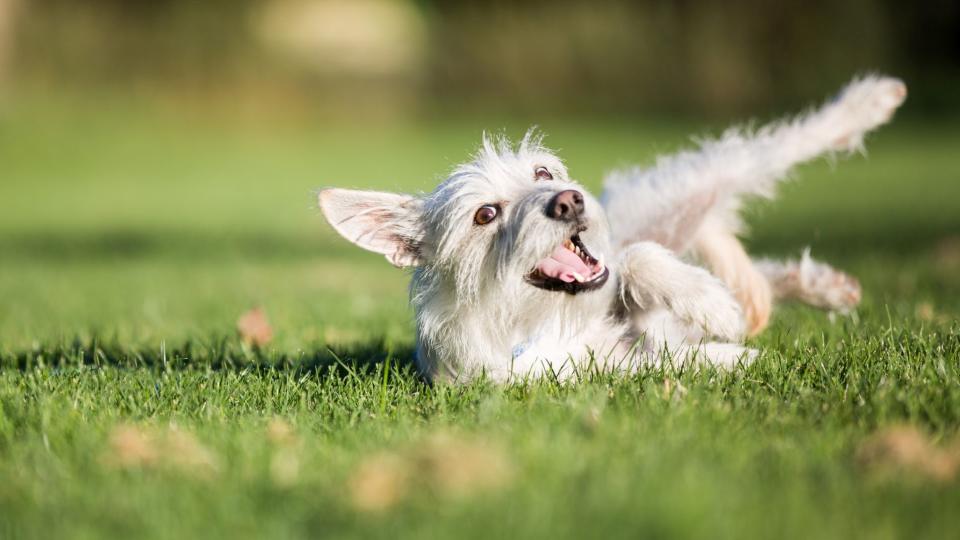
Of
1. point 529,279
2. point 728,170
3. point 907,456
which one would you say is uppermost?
point 728,170

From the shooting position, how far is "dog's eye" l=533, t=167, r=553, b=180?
179 inches

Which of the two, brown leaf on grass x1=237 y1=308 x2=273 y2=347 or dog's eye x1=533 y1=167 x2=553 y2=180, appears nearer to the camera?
dog's eye x1=533 y1=167 x2=553 y2=180

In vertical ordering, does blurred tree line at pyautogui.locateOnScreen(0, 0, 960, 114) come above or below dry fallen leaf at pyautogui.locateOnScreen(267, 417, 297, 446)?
above

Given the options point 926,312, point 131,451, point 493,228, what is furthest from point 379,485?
point 926,312

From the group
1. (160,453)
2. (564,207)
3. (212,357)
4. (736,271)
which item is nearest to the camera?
(160,453)

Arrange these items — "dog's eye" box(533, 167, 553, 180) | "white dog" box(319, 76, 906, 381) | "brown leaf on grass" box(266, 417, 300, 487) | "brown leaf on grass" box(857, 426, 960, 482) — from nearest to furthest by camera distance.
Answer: "brown leaf on grass" box(857, 426, 960, 482) < "brown leaf on grass" box(266, 417, 300, 487) < "white dog" box(319, 76, 906, 381) < "dog's eye" box(533, 167, 553, 180)

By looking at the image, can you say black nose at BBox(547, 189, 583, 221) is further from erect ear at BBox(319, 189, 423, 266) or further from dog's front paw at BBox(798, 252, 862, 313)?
dog's front paw at BBox(798, 252, 862, 313)

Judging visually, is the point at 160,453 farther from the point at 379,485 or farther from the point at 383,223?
the point at 383,223

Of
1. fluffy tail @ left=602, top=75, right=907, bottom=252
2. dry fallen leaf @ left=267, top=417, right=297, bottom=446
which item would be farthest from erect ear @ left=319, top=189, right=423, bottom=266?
fluffy tail @ left=602, top=75, right=907, bottom=252

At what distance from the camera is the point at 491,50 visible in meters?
34.9

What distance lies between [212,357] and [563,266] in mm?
1789

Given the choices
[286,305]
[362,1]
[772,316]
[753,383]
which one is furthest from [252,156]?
[753,383]

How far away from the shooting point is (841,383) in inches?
149

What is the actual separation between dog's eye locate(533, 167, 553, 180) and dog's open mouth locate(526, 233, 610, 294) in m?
0.42
